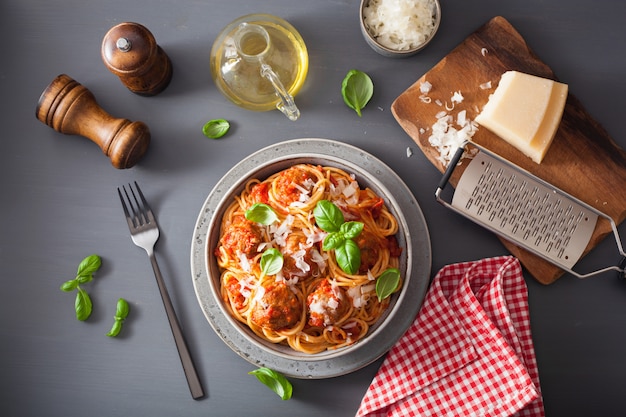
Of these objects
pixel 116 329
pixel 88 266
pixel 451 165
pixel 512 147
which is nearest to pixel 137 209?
pixel 88 266

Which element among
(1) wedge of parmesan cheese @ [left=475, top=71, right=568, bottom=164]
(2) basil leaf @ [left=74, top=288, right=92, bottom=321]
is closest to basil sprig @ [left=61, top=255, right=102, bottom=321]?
(2) basil leaf @ [left=74, top=288, right=92, bottom=321]

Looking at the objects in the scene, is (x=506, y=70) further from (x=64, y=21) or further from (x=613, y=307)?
(x=64, y=21)

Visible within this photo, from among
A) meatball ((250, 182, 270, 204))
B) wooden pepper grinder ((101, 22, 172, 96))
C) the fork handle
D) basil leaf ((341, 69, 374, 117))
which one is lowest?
the fork handle

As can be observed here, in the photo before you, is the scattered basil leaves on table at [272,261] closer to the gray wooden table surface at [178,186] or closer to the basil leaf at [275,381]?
the basil leaf at [275,381]

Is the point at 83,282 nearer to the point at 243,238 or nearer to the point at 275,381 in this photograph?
the point at 243,238

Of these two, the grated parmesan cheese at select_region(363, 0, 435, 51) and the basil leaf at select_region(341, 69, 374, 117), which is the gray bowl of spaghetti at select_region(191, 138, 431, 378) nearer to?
the basil leaf at select_region(341, 69, 374, 117)

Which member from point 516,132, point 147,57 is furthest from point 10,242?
point 516,132
